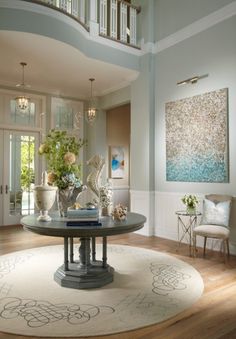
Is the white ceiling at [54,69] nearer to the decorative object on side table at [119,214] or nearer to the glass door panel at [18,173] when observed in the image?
the glass door panel at [18,173]

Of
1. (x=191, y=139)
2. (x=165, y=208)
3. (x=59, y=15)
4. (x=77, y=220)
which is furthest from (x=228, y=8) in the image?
(x=77, y=220)

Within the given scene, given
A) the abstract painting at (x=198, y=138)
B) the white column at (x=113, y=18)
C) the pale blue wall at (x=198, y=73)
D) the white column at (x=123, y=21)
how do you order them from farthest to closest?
the white column at (x=123, y=21) → the white column at (x=113, y=18) → the abstract painting at (x=198, y=138) → the pale blue wall at (x=198, y=73)

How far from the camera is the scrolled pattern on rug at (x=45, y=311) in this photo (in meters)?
2.35

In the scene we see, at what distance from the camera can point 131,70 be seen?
607cm

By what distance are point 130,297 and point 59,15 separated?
4325mm

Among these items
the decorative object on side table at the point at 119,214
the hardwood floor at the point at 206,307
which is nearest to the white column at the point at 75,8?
the decorative object on side table at the point at 119,214

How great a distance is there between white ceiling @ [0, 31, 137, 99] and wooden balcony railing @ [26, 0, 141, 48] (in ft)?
1.93

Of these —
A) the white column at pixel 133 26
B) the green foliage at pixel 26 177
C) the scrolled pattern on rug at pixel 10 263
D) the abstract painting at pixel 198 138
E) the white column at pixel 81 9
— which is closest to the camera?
the scrolled pattern on rug at pixel 10 263

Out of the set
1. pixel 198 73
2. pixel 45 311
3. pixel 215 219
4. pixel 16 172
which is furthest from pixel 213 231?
pixel 16 172

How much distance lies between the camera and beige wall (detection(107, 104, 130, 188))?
8.32 m

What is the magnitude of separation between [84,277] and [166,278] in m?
0.98

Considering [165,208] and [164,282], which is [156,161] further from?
[164,282]

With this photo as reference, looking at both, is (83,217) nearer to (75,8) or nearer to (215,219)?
(215,219)

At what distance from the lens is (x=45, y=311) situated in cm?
251
